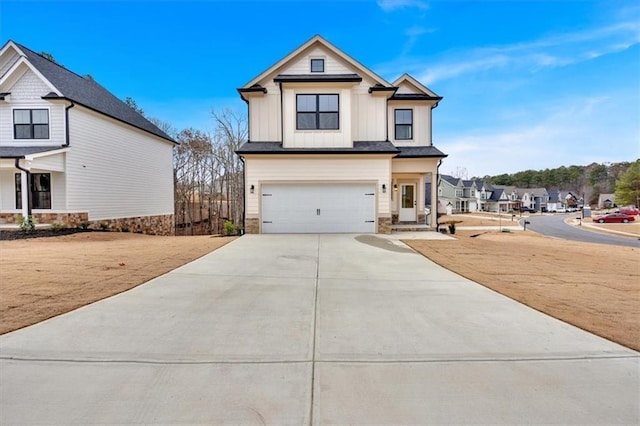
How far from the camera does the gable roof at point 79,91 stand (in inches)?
604

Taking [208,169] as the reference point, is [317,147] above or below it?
below

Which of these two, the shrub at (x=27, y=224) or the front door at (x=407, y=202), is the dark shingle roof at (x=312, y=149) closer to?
the front door at (x=407, y=202)

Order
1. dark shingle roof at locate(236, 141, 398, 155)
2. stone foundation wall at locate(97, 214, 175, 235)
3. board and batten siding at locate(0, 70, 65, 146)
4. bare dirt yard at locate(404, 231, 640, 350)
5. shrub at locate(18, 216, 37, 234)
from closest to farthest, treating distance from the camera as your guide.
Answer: bare dirt yard at locate(404, 231, 640, 350)
dark shingle roof at locate(236, 141, 398, 155)
shrub at locate(18, 216, 37, 234)
board and batten siding at locate(0, 70, 65, 146)
stone foundation wall at locate(97, 214, 175, 235)

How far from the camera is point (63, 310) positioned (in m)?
4.57

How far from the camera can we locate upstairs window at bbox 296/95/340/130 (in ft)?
46.7

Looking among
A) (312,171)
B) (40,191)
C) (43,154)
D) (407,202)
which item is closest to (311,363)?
(312,171)

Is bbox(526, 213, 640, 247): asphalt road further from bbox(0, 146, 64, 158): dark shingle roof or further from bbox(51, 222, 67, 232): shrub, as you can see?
bbox(0, 146, 64, 158): dark shingle roof

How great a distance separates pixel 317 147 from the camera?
1408cm

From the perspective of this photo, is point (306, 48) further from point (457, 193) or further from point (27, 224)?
point (457, 193)

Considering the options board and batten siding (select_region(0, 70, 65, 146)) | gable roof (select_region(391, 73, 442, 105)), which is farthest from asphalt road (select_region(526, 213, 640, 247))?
board and batten siding (select_region(0, 70, 65, 146))

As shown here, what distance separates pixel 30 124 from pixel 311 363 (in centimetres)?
1935

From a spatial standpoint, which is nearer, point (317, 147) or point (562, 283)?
point (562, 283)

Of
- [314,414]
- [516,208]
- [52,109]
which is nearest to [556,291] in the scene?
[314,414]

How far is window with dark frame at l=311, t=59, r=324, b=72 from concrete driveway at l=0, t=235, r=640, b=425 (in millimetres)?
12386
